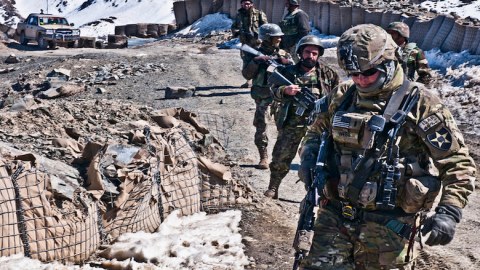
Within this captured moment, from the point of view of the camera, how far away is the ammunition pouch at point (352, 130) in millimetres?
3891

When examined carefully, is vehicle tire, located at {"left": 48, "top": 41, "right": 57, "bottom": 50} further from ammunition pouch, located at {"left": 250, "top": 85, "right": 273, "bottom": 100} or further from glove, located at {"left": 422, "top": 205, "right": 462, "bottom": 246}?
glove, located at {"left": 422, "top": 205, "right": 462, "bottom": 246}

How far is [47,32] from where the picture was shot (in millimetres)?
28875

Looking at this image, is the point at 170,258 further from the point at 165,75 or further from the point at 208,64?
the point at 208,64

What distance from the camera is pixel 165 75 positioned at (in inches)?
707

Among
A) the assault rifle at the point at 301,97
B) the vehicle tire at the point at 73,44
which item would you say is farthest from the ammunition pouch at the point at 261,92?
the vehicle tire at the point at 73,44

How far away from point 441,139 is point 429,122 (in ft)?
0.33

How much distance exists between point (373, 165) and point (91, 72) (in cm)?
1544

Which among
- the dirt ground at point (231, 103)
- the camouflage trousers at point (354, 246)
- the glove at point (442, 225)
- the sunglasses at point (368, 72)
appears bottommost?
the dirt ground at point (231, 103)

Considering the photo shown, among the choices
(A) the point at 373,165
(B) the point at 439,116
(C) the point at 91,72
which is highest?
(B) the point at 439,116

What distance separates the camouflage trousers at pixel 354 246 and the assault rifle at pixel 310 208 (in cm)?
6

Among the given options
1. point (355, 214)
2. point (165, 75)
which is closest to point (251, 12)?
point (165, 75)

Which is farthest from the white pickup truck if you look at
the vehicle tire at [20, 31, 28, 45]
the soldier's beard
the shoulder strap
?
the shoulder strap

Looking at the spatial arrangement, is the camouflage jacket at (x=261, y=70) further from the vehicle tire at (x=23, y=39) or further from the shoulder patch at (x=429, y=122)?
the vehicle tire at (x=23, y=39)

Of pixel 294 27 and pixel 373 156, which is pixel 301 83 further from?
pixel 294 27
